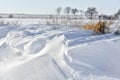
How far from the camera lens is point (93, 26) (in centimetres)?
675

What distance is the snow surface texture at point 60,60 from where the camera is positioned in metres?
3.12

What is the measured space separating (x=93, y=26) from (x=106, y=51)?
316 cm

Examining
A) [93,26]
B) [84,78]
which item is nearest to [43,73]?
[84,78]

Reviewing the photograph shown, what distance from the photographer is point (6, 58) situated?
12.1 ft

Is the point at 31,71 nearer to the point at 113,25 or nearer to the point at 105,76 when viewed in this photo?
the point at 105,76

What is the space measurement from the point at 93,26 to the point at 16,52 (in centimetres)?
329

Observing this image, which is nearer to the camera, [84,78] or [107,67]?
[84,78]

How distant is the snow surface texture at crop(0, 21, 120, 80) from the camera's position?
3119 millimetres

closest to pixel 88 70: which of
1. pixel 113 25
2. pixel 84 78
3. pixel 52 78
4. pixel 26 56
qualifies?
pixel 84 78

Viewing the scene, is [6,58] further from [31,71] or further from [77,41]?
[77,41]

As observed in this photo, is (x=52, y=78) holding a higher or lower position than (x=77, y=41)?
lower

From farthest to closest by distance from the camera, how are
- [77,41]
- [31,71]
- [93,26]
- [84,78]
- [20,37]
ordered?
[93,26]
[20,37]
[77,41]
[31,71]
[84,78]

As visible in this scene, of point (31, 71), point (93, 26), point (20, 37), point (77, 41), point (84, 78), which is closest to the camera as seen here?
point (84, 78)

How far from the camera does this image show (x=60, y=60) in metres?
3.31
